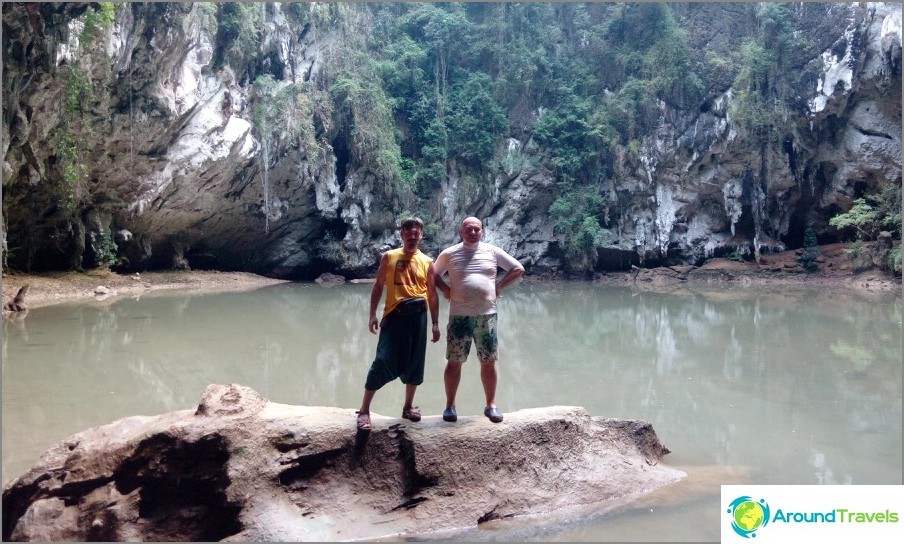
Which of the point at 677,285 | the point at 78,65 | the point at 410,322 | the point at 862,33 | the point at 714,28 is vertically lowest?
the point at 677,285

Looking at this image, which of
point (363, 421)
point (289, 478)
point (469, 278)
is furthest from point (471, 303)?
point (289, 478)

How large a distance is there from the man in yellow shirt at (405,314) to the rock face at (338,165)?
970cm

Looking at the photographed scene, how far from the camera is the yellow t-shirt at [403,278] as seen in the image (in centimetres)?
347

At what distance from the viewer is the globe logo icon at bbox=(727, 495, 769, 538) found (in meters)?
2.70

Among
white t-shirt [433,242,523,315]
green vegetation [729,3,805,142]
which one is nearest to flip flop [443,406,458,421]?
white t-shirt [433,242,523,315]

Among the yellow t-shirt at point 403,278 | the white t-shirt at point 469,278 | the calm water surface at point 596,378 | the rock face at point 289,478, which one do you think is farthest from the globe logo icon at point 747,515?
the yellow t-shirt at point 403,278

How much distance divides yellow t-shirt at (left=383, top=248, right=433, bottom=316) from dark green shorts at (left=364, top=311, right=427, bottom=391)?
0.10 m

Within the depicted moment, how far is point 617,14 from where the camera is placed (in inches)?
904

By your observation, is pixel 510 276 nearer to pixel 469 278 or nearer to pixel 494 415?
pixel 469 278

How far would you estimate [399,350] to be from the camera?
3.52 m

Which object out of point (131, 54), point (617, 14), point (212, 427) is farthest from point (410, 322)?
point (617, 14)

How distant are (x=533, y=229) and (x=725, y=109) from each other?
7318 mm

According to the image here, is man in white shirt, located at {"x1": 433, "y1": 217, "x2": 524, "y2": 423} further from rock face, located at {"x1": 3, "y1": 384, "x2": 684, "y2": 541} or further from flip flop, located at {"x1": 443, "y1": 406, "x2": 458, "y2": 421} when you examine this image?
rock face, located at {"x1": 3, "y1": 384, "x2": 684, "y2": 541}

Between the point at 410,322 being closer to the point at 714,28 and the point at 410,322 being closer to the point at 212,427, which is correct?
the point at 212,427
